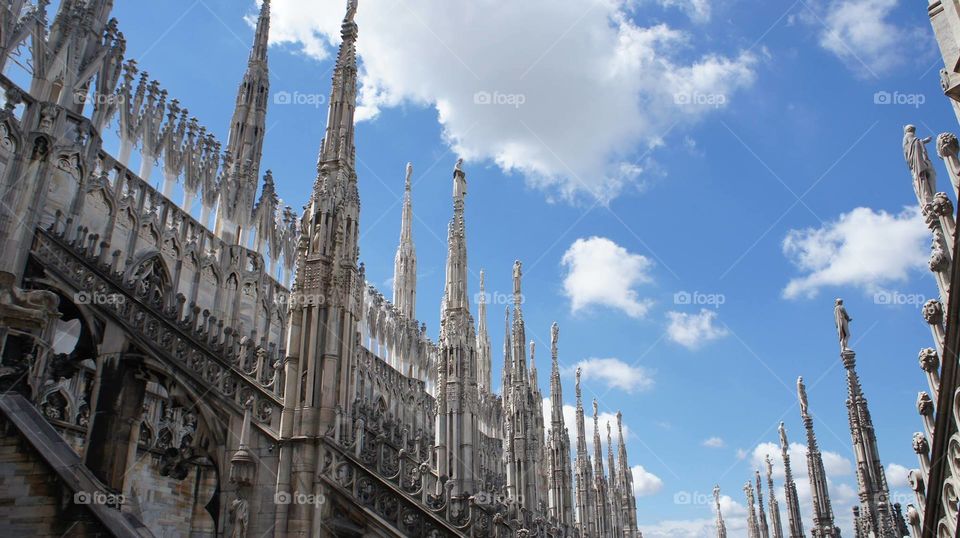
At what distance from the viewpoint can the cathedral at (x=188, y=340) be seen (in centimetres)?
1177

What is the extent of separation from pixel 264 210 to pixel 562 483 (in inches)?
676

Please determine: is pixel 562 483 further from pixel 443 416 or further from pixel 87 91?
pixel 87 91

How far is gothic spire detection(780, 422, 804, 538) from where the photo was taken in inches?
1356

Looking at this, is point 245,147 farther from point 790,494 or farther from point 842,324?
point 790,494

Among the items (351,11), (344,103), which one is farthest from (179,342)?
(351,11)

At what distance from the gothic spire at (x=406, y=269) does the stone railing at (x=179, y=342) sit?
32577 mm

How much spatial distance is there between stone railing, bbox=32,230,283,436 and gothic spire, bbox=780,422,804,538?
29.8 meters

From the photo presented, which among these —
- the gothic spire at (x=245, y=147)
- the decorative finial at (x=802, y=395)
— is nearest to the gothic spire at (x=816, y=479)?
the decorative finial at (x=802, y=395)

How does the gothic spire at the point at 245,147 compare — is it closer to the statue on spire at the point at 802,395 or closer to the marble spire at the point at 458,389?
the marble spire at the point at 458,389

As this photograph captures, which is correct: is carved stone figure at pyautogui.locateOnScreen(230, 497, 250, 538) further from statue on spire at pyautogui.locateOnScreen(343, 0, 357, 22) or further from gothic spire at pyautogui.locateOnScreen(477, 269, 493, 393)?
gothic spire at pyautogui.locateOnScreen(477, 269, 493, 393)

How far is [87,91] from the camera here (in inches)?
762

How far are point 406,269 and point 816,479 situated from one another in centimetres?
3004

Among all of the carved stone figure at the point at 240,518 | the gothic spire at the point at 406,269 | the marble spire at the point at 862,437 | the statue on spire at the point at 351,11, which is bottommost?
the carved stone figure at the point at 240,518

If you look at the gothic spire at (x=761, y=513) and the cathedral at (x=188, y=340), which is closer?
the cathedral at (x=188, y=340)
